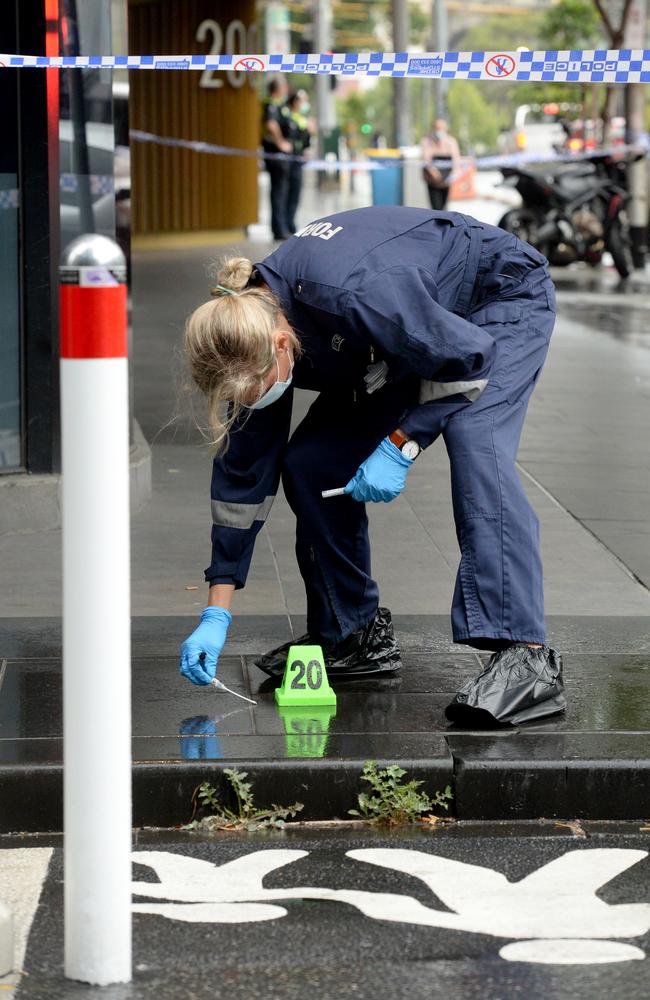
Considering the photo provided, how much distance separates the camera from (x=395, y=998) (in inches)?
112

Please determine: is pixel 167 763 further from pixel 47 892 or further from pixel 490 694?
pixel 490 694

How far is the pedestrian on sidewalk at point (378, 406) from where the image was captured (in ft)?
12.8

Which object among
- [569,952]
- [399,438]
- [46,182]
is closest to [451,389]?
[399,438]

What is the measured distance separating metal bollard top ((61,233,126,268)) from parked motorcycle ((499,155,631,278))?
14.4 m

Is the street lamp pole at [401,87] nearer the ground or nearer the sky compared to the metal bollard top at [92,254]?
nearer the sky

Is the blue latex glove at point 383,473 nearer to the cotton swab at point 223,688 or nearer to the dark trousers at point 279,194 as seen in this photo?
the cotton swab at point 223,688

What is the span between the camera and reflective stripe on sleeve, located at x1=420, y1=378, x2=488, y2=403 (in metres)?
4.09

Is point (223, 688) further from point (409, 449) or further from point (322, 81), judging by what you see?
point (322, 81)

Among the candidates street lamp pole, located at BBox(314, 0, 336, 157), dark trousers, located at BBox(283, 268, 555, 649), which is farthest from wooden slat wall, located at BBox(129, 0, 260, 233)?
dark trousers, located at BBox(283, 268, 555, 649)

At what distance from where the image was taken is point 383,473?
4086mm

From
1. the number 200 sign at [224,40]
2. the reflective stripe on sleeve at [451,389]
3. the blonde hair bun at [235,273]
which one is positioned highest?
the number 200 sign at [224,40]

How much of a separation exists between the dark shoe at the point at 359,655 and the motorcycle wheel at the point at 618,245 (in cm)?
1280

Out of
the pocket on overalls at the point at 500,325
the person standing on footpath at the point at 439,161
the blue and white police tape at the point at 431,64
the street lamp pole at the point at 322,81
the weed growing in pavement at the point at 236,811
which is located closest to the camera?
the weed growing in pavement at the point at 236,811

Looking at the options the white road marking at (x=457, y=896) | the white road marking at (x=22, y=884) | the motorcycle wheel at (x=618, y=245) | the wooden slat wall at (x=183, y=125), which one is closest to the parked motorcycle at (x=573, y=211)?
the motorcycle wheel at (x=618, y=245)
